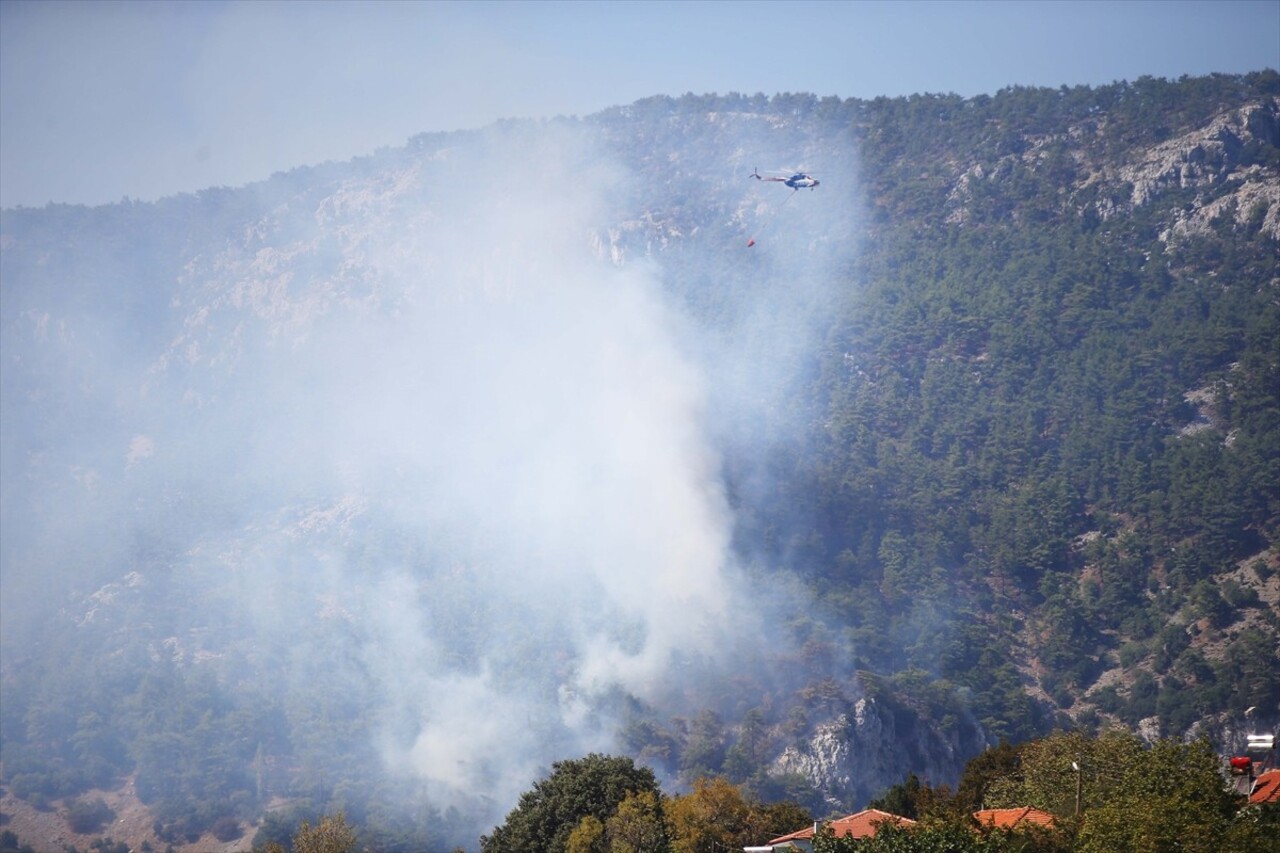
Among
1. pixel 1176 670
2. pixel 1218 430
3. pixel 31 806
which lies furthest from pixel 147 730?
pixel 1218 430

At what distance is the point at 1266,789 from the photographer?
236 ft

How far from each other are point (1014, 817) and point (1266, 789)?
Result: 1188 centimetres

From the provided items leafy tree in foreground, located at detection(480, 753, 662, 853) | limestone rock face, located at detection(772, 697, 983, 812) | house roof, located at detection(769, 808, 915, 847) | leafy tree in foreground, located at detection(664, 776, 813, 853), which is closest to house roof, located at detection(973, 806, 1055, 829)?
house roof, located at detection(769, 808, 915, 847)

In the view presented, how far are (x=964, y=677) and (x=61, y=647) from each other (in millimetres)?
107949

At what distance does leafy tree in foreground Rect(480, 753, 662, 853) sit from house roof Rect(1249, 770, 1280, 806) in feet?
95.3

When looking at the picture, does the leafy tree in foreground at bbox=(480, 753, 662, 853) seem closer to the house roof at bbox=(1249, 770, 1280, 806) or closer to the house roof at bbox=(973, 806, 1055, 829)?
the house roof at bbox=(973, 806, 1055, 829)

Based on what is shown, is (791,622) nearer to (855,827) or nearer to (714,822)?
(855,827)

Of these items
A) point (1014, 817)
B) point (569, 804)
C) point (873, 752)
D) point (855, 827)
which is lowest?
point (1014, 817)

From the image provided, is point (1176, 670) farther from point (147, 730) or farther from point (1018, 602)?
point (147, 730)

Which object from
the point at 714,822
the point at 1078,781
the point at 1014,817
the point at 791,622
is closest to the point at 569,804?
the point at 714,822

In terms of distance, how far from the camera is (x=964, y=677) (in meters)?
154

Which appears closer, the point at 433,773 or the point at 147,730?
the point at 433,773

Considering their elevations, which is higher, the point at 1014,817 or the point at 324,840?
the point at 324,840

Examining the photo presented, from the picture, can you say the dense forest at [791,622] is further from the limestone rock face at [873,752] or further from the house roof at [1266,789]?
the house roof at [1266,789]
